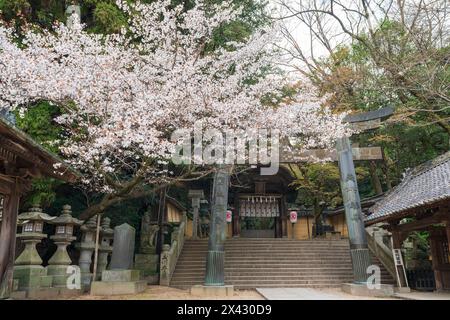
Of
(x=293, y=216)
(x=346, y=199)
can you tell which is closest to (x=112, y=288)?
(x=346, y=199)

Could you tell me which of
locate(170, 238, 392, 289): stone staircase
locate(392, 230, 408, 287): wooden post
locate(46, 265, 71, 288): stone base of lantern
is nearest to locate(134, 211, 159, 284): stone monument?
locate(170, 238, 392, 289): stone staircase

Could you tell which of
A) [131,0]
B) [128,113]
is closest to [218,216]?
[128,113]

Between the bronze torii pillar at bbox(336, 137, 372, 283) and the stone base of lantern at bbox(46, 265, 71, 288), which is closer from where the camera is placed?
the stone base of lantern at bbox(46, 265, 71, 288)

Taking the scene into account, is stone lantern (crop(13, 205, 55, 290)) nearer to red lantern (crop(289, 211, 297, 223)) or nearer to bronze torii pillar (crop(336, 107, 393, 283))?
bronze torii pillar (crop(336, 107, 393, 283))

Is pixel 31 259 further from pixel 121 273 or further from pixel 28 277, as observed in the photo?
pixel 121 273

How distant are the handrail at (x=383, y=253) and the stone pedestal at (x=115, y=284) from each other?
911 cm

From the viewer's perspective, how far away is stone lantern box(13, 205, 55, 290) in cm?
795

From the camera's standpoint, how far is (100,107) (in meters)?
8.73

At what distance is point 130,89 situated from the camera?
916cm

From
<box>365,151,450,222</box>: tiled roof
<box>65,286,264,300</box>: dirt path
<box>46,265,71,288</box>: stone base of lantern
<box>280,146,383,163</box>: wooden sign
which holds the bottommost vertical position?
<box>65,286,264,300</box>: dirt path

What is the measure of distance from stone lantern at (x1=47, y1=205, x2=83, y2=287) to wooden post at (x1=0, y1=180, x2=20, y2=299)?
1.85 meters

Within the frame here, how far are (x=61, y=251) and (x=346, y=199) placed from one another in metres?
Result: 9.29

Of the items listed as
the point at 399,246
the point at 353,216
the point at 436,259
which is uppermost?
the point at 353,216

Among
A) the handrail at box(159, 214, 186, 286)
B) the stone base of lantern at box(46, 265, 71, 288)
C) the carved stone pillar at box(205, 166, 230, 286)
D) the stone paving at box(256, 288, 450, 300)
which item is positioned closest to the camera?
the stone base of lantern at box(46, 265, 71, 288)
